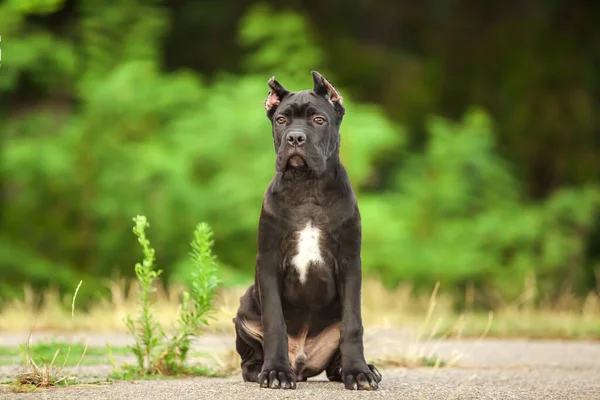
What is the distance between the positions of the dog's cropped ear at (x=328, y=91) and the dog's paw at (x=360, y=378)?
5.31ft

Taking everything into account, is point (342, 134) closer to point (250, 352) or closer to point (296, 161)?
point (250, 352)

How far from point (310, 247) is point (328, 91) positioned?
3.37ft

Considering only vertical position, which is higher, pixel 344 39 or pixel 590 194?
pixel 344 39

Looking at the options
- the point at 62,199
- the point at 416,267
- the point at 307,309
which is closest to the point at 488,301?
the point at 416,267

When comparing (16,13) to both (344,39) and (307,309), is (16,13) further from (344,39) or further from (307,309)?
(307,309)

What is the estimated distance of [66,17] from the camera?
24.5 meters

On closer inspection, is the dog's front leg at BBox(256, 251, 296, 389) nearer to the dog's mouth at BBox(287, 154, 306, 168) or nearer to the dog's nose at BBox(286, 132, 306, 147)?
the dog's mouth at BBox(287, 154, 306, 168)

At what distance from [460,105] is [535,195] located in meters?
3.36

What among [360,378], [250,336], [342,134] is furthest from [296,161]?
[342,134]

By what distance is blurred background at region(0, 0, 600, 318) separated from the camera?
19.4 m

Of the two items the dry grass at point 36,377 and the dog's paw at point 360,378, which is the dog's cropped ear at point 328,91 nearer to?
the dog's paw at point 360,378

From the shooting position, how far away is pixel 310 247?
5.30 meters

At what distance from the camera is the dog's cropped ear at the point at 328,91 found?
5.49 meters

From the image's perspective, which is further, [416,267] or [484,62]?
[484,62]
